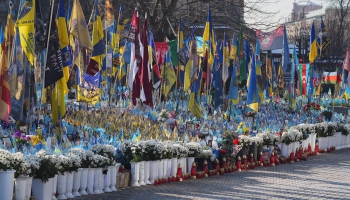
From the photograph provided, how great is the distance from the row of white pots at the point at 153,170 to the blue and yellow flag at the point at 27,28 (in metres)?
3.13

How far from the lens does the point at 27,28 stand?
49.7 ft

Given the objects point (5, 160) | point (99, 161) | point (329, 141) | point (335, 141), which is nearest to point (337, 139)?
point (335, 141)

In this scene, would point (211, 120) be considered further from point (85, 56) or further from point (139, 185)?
point (139, 185)

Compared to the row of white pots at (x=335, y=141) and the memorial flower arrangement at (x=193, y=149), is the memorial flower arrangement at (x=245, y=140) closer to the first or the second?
the memorial flower arrangement at (x=193, y=149)

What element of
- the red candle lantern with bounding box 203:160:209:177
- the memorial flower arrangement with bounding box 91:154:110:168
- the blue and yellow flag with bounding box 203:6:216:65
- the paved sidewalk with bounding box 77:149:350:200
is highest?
the blue and yellow flag with bounding box 203:6:216:65

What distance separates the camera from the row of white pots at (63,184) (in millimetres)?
10516

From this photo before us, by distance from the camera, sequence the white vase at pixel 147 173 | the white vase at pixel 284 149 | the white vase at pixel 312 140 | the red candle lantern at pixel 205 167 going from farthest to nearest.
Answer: the white vase at pixel 312 140, the white vase at pixel 284 149, the red candle lantern at pixel 205 167, the white vase at pixel 147 173

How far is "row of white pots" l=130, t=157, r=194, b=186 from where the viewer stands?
47.4ft

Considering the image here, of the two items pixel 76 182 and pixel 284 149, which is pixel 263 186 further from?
pixel 284 149

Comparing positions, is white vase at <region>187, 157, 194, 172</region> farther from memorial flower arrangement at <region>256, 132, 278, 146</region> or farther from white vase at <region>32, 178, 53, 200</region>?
white vase at <region>32, 178, 53, 200</region>

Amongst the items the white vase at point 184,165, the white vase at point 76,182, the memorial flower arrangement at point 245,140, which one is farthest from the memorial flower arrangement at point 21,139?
the memorial flower arrangement at point 245,140

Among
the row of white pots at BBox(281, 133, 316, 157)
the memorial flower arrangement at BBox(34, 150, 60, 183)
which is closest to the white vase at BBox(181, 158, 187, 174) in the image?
the memorial flower arrangement at BBox(34, 150, 60, 183)

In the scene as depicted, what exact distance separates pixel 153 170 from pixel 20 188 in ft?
14.5

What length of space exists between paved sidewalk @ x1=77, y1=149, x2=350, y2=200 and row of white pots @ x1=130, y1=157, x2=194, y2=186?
0.25 metres
